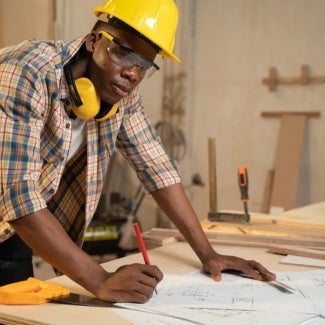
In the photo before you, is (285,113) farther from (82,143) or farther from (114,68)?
(114,68)

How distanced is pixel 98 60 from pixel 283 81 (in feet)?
14.3

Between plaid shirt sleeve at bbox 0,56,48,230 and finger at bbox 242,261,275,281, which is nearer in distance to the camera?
plaid shirt sleeve at bbox 0,56,48,230

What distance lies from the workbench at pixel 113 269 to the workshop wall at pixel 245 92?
3.72 m

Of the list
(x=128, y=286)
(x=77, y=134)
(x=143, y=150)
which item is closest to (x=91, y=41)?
(x=77, y=134)

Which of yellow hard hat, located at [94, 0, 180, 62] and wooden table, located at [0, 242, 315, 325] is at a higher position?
yellow hard hat, located at [94, 0, 180, 62]

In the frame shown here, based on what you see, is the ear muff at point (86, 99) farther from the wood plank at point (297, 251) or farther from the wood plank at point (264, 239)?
the wood plank at point (297, 251)

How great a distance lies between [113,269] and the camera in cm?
180

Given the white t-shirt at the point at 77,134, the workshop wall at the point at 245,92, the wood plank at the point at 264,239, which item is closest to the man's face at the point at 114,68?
the white t-shirt at the point at 77,134

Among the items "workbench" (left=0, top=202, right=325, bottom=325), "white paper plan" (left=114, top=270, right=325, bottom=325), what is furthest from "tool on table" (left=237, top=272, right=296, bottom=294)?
"workbench" (left=0, top=202, right=325, bottom=325)

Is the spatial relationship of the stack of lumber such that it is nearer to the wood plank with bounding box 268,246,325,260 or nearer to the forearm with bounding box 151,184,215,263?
the wood plank with bounding box 268,246,325,260

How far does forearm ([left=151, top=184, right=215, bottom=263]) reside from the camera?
200 centimetres

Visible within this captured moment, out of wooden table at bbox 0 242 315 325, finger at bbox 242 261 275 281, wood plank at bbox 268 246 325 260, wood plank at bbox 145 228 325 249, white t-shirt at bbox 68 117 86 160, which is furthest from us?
wood plank at bbox 145 228 325 249

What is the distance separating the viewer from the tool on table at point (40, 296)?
54.3 inches

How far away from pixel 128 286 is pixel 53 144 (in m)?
0.58
